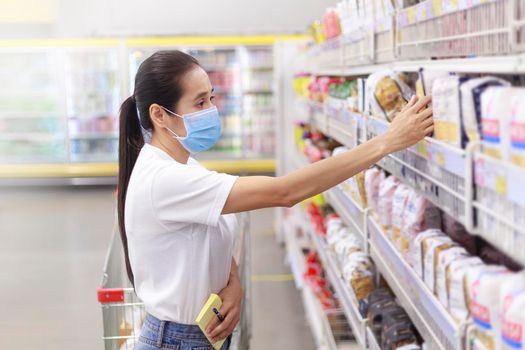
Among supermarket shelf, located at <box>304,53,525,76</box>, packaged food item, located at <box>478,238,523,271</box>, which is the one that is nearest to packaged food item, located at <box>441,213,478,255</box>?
packaged food item, located at <box>478,238,523,271</box>

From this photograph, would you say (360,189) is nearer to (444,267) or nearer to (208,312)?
(208,312)

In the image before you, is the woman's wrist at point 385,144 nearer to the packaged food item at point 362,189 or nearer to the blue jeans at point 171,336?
the blue jeans at point 171,336

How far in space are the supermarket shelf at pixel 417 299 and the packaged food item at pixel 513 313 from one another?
221 mm

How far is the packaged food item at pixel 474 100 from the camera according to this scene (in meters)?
1.35

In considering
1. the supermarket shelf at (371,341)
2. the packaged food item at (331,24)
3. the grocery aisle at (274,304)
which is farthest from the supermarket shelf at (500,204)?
the grocery aisle at (274,304)

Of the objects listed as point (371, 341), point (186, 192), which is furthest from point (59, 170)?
point (186, 192)

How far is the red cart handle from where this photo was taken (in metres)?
2.56

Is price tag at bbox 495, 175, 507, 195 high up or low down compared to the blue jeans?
up

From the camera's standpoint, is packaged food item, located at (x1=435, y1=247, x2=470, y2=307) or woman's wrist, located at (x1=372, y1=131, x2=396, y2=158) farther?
woman's wrist, located at (x1=372, y1=131, x2=396, y2=158)

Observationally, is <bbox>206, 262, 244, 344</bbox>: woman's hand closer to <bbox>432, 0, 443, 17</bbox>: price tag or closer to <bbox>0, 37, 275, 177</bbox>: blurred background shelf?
<bbox>432, 0, 443, 17</bbox>: price tag

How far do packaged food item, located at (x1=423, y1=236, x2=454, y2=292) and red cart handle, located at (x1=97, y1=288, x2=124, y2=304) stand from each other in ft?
4.09

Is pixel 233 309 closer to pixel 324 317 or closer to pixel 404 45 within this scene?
pixel 404 45

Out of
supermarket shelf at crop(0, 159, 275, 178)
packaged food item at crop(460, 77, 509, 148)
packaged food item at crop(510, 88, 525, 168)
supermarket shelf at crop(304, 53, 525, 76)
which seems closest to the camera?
packaged food item at crop(510, 88, 525, 168)

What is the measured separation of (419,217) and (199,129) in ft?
2.39
